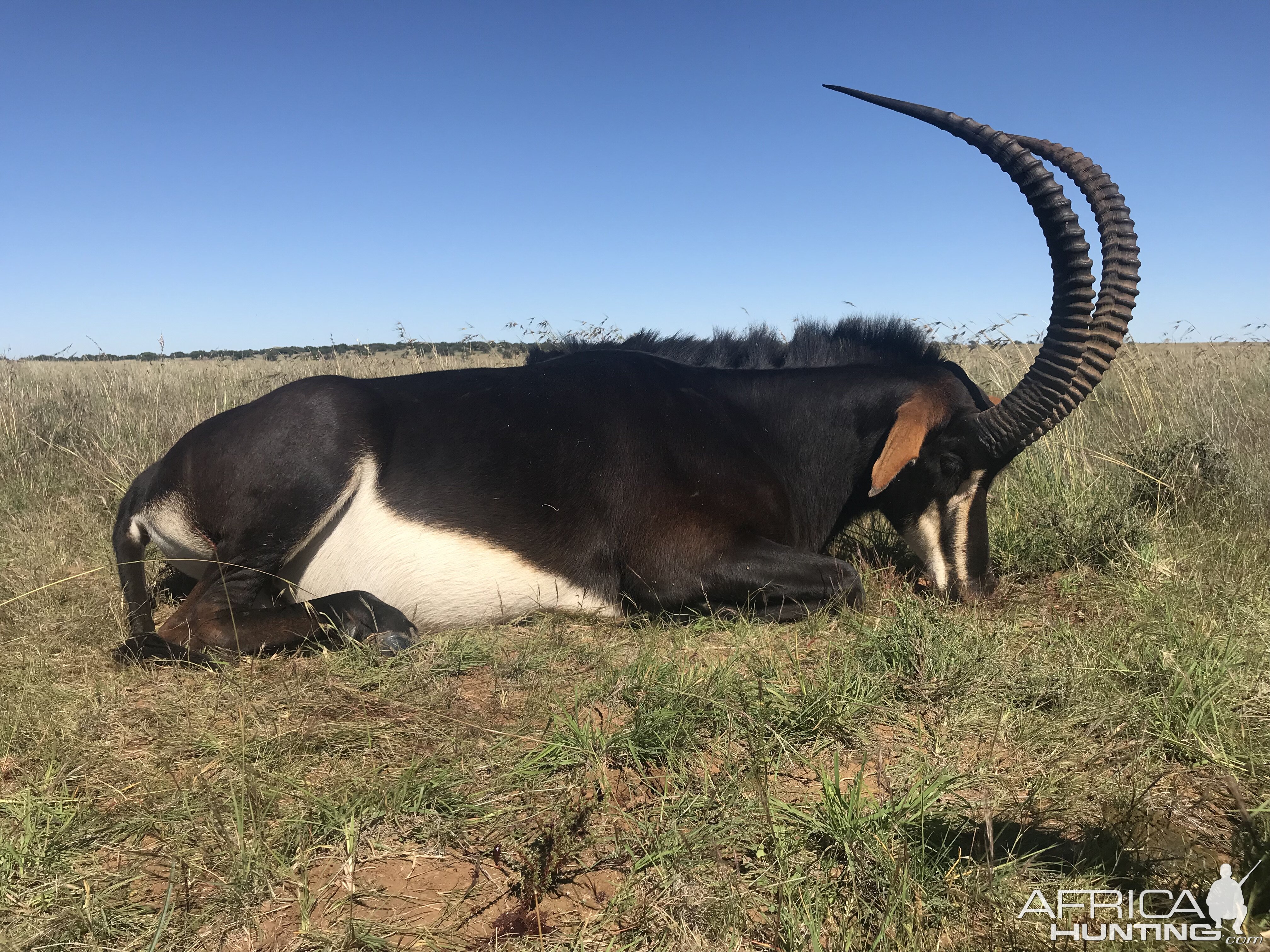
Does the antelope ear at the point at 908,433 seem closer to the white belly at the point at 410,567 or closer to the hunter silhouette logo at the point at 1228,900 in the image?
the white belly at the point at 410,567

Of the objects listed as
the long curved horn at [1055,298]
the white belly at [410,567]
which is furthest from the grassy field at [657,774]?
the long curved horn at [1055,298]

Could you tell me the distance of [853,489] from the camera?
180 inches

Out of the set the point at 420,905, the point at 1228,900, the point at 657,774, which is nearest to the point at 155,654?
the point at 420,905

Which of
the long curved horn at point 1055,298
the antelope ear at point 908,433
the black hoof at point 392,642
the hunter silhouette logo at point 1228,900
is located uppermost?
the long curved horn at point 1055,298

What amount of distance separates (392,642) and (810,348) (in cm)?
319

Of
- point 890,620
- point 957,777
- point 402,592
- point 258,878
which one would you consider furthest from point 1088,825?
point 402,592

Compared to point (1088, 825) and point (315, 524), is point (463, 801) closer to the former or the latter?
point (1088, 825)

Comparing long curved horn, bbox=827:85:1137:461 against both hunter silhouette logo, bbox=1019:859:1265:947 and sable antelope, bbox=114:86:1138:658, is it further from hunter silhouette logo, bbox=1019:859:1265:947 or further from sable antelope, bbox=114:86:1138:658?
hunter silhouette logo, bbox=1019:859:1265:947

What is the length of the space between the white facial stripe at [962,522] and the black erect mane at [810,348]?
0.92 m

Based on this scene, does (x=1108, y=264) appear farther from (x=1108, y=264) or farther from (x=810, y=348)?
(x=810, y=348)

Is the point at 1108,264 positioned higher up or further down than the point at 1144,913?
higher up

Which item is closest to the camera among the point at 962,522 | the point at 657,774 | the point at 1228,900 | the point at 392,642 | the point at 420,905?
the point at 1228,900

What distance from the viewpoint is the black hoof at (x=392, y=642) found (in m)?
3.53

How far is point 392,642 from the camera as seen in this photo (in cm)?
359
